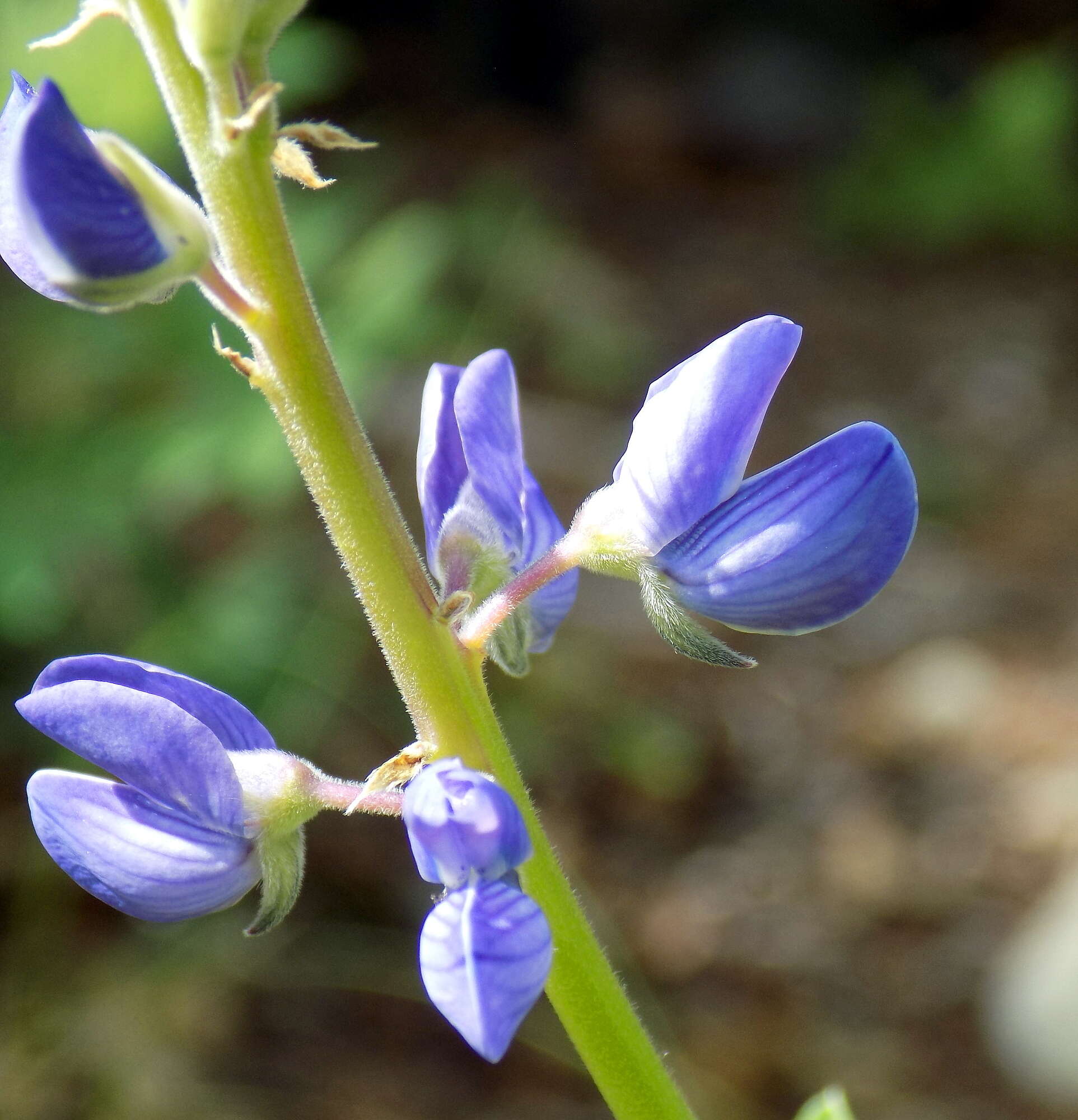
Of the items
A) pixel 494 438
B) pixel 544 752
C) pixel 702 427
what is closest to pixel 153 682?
pixel 494 438

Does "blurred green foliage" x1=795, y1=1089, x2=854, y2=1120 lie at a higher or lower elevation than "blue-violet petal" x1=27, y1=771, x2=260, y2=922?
lower

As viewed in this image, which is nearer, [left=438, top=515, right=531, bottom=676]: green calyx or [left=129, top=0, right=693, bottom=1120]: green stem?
[left=129, top=0, right=693, bottom=1120]: green stem

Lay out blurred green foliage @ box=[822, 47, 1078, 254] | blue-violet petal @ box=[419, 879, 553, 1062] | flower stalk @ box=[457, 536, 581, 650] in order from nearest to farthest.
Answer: blue-violet petal @ box=[419, 879, 553, 1062], flower stalk @ box=[457, 536, 581, 650], blurred green foliage @ box=[822, 47, 1078, 254]

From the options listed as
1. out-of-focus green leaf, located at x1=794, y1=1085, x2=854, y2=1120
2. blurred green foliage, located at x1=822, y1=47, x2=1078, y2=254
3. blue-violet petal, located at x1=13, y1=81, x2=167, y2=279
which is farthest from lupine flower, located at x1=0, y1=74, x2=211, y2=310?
blurred green foliage, located at x1=822, y1=47, x2=1078, y2=254

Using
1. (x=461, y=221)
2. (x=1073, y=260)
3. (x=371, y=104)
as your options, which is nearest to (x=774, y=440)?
(x=461, y=221)

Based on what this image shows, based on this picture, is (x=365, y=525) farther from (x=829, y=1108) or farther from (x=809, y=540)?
(x=829, y=1108)

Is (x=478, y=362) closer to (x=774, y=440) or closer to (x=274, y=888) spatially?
(x=274, y=888)

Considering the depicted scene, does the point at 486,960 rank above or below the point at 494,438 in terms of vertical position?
below

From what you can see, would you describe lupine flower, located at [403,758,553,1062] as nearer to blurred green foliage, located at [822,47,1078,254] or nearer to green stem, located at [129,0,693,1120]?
green stem, located at [129,0,693,1120]
